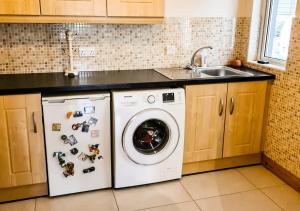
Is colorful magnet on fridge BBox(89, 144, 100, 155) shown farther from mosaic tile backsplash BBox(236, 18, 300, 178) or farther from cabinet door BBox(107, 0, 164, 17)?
mosaic tile backsplash BBox(236, 18, 300, 178)

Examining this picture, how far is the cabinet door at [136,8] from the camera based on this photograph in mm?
2537

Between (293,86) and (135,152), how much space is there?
1.43m

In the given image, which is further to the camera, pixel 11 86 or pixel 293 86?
pixel 293 86

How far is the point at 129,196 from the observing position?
8.46 feet

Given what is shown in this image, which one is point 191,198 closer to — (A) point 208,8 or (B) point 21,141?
(B) point 21,141

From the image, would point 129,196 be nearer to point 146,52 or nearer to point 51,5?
point 146,52

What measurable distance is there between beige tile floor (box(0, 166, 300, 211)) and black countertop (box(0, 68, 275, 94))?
86 centimetres

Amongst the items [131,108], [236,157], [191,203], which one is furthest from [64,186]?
[236,157]

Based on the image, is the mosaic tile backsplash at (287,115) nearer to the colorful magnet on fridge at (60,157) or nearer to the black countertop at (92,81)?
the black countertop at (92,81)

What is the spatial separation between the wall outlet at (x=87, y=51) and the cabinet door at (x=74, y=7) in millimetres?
447

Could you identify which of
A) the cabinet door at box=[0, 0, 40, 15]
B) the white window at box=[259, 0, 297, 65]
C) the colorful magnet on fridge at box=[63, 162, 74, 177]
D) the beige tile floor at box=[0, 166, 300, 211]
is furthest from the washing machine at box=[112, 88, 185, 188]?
the white window at box=[259, 0, 297, 65]

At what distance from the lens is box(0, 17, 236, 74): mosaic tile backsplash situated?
2.71 meters

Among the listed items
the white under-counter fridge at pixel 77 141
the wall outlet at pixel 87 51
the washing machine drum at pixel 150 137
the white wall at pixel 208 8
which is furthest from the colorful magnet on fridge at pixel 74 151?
the white wall at pixel 208 8

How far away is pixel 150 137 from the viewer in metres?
2.66
